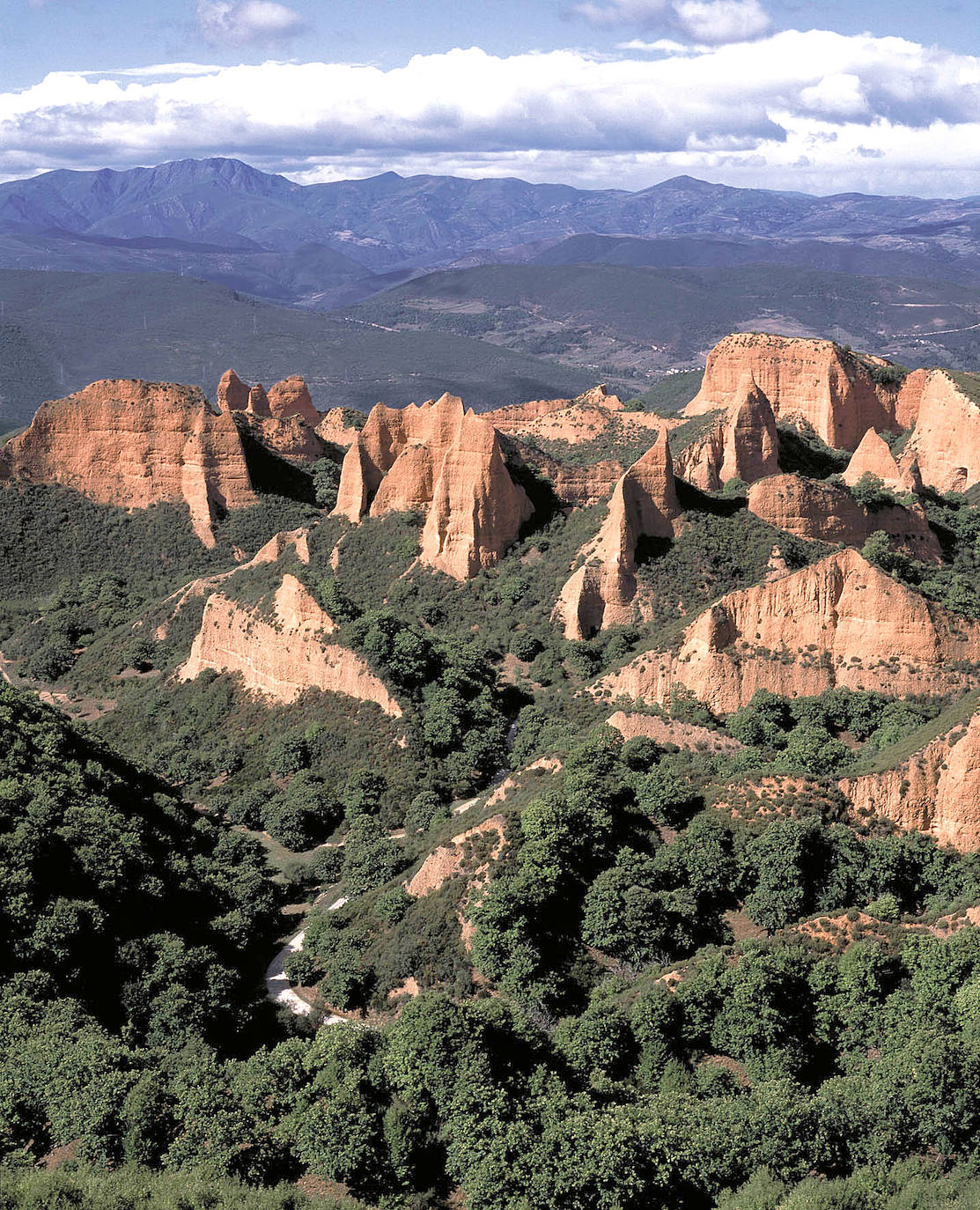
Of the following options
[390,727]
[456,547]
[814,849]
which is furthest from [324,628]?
[814,849]

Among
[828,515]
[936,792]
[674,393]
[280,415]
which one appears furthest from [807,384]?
[936,792]

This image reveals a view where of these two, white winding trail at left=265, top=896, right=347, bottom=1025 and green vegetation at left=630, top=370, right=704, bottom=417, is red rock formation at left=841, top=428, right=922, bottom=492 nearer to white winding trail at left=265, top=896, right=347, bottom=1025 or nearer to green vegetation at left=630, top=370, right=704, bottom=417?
white winding trail at left=265, top=896, right=347, bottom=1025

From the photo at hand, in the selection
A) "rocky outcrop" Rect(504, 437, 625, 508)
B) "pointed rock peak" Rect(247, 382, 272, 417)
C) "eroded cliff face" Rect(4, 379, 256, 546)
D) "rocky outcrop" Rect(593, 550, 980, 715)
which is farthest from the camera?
"pointed rock peak" Rect(247, 382, 272, 417)

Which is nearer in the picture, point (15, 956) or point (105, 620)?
point (15, 956)

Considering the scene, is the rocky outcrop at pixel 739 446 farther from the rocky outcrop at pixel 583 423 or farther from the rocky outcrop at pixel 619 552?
the rocky outcrop at pixel 619 552

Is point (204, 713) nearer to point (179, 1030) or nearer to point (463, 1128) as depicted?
point (179, 1030)

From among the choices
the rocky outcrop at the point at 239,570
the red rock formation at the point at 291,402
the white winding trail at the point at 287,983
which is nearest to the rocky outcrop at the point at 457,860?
the white winding trail at the point at 287,983

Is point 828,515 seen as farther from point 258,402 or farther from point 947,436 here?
point 258,402

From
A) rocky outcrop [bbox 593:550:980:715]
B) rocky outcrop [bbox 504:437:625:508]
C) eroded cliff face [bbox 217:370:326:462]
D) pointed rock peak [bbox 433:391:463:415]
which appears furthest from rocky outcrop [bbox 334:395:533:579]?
eroded cliff face [bbox 217:370:326:462]
